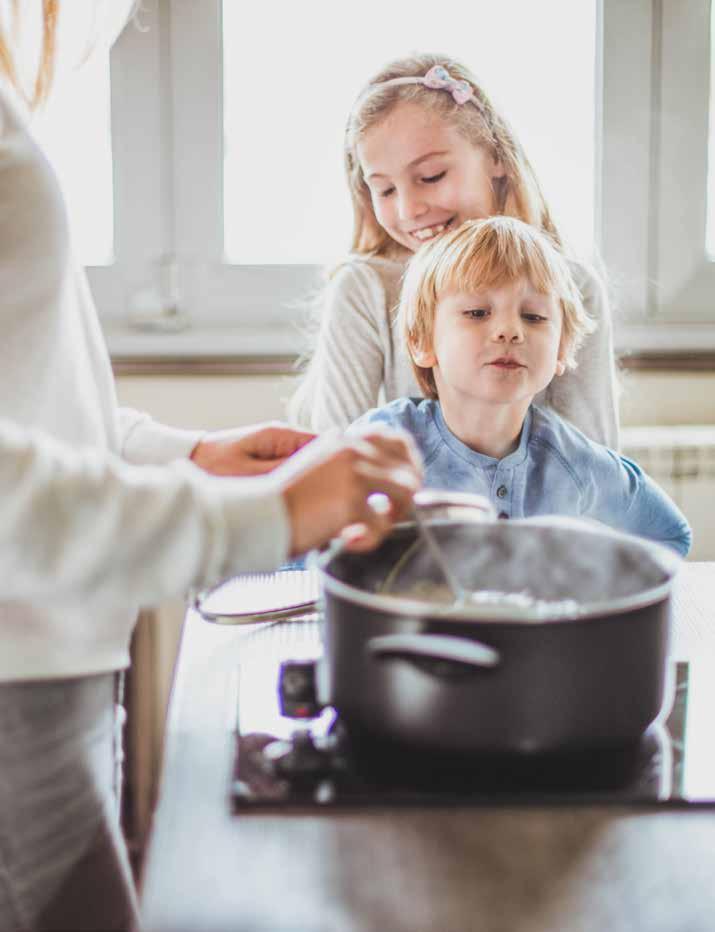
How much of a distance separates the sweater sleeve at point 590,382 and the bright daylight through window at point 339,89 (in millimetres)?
643

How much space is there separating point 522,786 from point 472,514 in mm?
319

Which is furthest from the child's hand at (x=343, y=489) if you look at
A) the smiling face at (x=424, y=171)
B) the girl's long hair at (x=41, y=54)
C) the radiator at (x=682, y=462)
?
the radiator at (x=682, y=462)

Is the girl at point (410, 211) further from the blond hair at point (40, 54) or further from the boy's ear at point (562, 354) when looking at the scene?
the blond hair at point (40, 54)

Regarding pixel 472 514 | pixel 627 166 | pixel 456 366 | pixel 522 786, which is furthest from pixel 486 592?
pixel 627 166

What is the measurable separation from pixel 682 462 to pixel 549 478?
29.0 inches

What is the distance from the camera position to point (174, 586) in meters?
0.69

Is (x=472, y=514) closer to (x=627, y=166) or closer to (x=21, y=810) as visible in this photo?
(x=21, y=810)

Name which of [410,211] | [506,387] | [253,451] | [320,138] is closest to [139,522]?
[253,451]

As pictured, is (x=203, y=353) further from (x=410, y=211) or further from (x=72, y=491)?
(x=72, y=491)

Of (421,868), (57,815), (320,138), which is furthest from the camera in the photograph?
(320,138)

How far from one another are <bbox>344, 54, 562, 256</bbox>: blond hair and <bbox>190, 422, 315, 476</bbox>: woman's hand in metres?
0.82

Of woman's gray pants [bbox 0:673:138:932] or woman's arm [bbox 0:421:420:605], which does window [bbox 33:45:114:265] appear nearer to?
woman's gray pants [bbox 0:673:138:932]

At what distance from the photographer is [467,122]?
171 centimetres

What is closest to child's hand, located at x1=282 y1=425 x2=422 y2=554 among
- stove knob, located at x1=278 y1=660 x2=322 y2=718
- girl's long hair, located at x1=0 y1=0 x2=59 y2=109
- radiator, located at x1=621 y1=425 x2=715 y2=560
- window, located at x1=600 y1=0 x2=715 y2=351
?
stove knob, located at x1=278 y1=660 x2=322 y2=718
